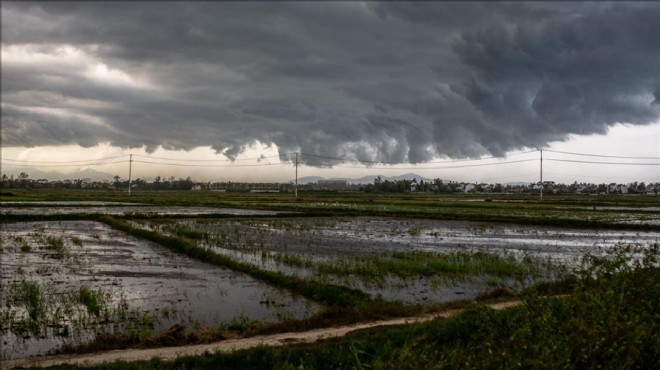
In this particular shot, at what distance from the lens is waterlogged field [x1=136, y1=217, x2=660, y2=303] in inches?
504

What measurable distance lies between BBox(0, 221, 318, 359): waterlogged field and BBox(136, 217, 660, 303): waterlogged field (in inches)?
77.3

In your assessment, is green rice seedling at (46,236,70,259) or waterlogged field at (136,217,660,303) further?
green rice seedling at (46,236,70,259)

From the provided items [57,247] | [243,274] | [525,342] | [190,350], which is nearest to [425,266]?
[243,274]

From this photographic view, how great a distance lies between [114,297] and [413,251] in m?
11.0

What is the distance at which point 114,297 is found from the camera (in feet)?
35.0

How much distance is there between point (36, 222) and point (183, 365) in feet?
94.2

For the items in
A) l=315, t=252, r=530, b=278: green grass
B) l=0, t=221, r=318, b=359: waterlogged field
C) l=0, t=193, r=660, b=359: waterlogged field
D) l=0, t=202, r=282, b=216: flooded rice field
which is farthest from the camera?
l=0, t=202, r=282, b=216: flooded rice field

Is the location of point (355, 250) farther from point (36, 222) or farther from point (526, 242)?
point (36, 222)

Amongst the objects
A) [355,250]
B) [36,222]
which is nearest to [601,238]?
[355,250]

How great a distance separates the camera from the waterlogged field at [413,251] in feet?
42.0

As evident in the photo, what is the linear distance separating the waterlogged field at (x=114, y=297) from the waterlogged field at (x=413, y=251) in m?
1.96

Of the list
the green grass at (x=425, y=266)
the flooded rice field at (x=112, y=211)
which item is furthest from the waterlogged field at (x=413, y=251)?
the flooded rice field at (x=112, y=211)

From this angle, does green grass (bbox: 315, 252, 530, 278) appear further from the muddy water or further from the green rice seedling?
the green rice seedling

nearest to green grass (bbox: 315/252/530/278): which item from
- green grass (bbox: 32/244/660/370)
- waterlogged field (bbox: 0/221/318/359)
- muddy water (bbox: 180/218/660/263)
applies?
muddy water (bbox: 180/218/660/263)
